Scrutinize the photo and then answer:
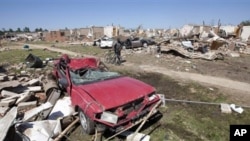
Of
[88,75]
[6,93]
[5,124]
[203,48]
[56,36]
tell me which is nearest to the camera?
[5,124]

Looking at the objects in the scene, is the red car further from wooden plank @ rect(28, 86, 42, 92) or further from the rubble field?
wooden plank @ rect(28, 86, 42, 92)

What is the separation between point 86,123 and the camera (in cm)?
548

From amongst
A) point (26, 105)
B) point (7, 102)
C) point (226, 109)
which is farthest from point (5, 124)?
point (226, 109)

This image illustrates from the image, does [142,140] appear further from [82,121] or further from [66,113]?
[66,113]

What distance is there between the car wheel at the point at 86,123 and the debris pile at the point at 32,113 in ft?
0.95

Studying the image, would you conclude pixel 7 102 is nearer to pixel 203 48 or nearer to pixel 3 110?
pixel 3 110

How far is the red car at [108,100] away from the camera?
4973 mm

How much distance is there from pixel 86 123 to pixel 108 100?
847 mm

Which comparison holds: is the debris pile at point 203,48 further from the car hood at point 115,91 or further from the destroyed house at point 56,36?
the destroyed house at point 56,36

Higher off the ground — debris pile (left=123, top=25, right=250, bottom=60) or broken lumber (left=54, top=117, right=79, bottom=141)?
debris pile (left=123, top=25, right=250, bottom=60)

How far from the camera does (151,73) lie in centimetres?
1261

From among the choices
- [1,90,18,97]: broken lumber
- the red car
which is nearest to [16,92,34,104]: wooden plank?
[1,90,18,97]: broken lumber

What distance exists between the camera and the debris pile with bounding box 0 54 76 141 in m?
4.84

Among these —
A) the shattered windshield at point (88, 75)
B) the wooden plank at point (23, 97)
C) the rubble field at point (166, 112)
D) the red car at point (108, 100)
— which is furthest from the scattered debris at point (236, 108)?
the wooden plank at point (23, 97)
